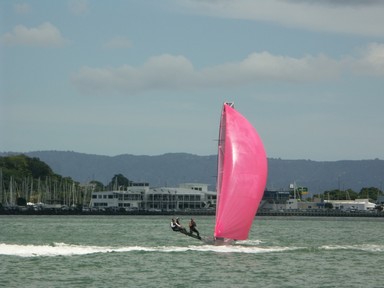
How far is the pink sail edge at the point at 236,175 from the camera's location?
65.0 meters

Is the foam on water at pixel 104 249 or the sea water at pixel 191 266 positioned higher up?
the foam on water at pixel 104 249

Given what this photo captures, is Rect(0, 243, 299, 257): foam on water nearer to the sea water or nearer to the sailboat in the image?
the sea water

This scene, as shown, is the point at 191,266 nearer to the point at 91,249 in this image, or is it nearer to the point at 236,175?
the point at 236,175

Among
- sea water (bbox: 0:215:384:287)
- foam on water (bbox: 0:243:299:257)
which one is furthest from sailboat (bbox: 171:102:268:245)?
sea water (bbox: 0:215:384:287)

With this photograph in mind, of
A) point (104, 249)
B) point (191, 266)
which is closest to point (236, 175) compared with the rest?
point (191, 266)

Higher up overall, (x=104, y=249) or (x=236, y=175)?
(x=236, y=175)

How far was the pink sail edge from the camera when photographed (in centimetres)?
6500

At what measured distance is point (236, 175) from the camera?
65062mm

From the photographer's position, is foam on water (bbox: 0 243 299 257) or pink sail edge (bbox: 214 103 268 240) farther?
foam on water (bbox: 0 243 299 257)

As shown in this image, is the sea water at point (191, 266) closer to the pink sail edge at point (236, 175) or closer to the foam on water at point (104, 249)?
the foam on water at point (104, 249)

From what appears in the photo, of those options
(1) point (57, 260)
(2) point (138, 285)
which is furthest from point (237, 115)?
(2) point (138, 285)

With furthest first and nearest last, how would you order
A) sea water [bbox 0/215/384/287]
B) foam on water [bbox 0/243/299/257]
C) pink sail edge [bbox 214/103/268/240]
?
1. foam on water [bbox 0/243/299/257]
2. pink sail edge [bbox 214/103/268/240]
3. sea water [bbox 0/215/384/287]

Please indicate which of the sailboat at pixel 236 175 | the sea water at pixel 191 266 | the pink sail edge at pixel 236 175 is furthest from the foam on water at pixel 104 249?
the pink sail edge at pixel 236 175

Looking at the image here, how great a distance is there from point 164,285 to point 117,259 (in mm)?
12741
